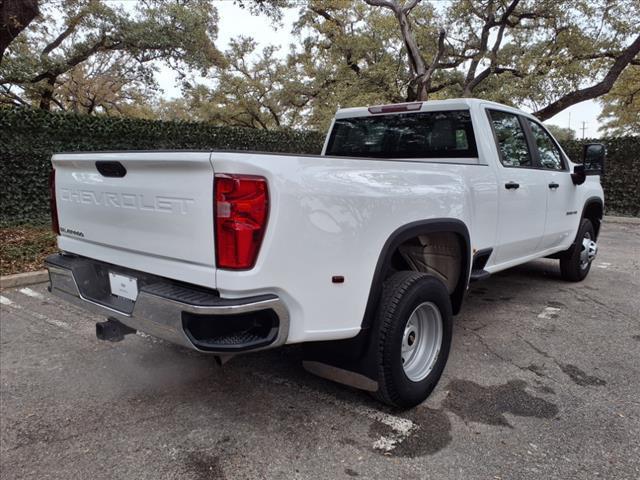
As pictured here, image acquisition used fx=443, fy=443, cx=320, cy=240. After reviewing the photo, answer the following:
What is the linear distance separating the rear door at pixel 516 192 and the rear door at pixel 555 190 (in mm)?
164

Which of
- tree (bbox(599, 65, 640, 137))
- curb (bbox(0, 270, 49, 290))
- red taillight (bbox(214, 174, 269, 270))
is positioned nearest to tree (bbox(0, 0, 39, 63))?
curb (bbox(0, 270, 49, 290))

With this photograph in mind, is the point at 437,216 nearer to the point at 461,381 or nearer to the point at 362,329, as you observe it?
the point at 362,329

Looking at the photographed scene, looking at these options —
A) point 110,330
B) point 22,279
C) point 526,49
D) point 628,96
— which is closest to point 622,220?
point 526,49

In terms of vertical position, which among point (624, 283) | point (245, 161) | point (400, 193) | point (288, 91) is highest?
point (288, 91)

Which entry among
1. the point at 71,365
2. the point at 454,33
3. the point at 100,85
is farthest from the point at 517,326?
the point at 100,85

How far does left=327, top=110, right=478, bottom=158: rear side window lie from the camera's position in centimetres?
362

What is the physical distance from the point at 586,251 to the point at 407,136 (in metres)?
3.16

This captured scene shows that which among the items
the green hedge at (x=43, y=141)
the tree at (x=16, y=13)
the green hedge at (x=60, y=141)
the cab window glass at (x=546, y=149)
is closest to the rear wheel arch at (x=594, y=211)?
the cab window glass at (x=546, y=149)

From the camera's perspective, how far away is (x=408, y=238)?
2.53 m

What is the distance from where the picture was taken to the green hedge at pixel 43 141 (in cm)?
778

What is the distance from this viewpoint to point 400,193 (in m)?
2.45

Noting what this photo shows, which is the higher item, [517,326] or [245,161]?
[245,161]

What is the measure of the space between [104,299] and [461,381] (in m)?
2.34

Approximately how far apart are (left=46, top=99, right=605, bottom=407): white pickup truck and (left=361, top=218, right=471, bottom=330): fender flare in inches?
0.4
